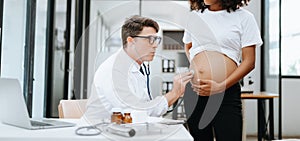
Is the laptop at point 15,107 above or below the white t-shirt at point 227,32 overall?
below

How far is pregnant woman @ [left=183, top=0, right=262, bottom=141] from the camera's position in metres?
1.51

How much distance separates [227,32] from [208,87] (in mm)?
274

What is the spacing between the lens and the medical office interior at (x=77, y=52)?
2.46 m

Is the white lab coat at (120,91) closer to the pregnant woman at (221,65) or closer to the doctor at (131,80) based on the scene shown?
the doctor at (131,80)

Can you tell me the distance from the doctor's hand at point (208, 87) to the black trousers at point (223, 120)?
0.03m

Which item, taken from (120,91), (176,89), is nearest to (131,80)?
(120,91)

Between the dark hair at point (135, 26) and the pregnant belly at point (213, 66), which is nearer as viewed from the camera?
the dark hair at point (135, 26)

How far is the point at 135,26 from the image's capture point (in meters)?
1.35

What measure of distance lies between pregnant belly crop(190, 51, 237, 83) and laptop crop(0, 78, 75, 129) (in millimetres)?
676

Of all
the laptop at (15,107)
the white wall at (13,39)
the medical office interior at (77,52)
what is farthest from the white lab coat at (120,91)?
the white wall at (13,39)

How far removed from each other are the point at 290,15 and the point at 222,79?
248cm

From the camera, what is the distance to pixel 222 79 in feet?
5.10

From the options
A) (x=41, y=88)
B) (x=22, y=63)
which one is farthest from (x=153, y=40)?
(x=41, y=88)

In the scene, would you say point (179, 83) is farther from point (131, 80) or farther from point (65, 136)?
point (65, 136)
